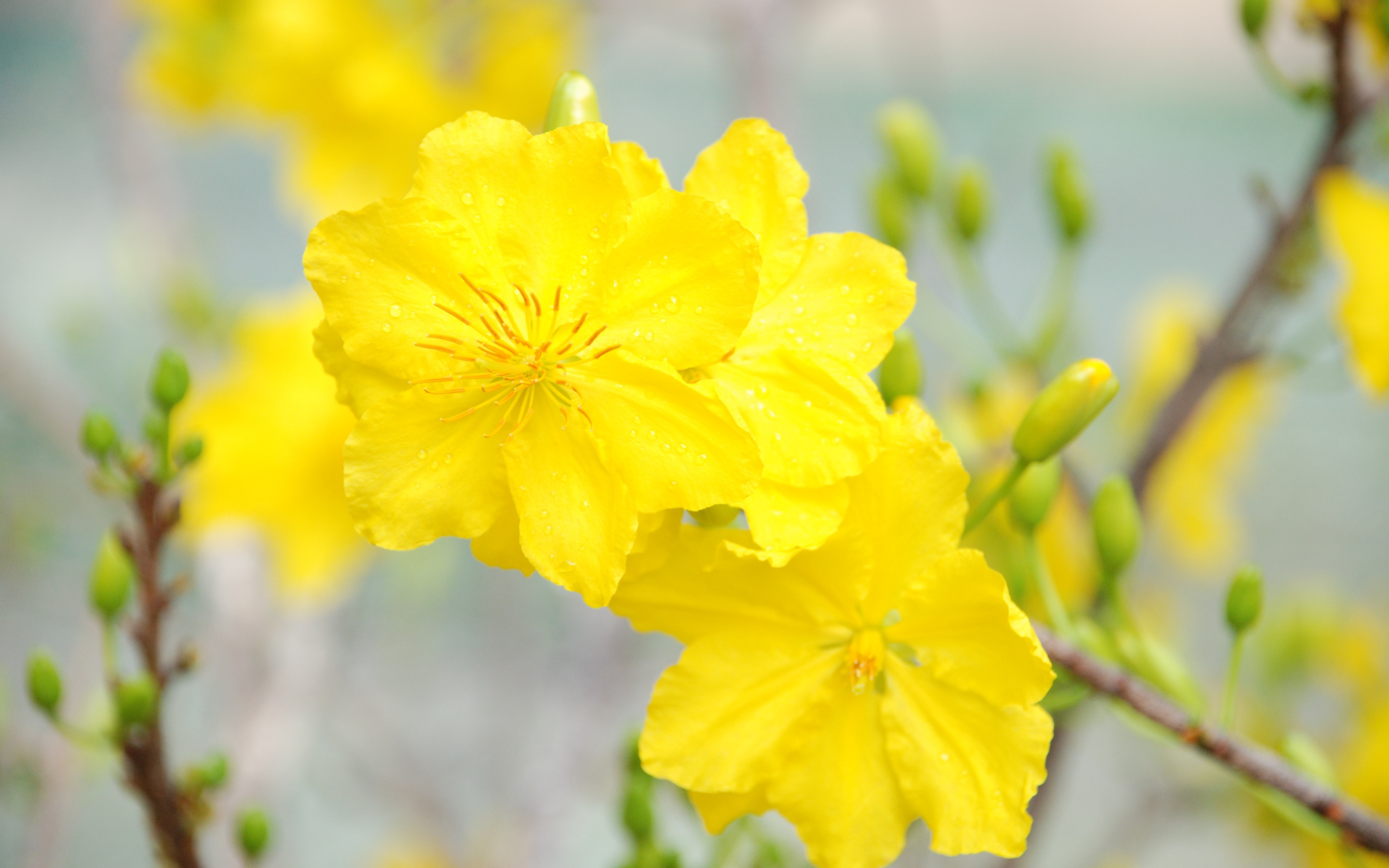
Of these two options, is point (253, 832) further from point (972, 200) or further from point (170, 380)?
point (972, 200)

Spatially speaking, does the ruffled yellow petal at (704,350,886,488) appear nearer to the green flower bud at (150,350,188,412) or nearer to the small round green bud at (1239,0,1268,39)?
the green flower bud at (150,350,188,412)

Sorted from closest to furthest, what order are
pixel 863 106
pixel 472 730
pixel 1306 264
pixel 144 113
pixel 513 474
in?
pixel 513 474 < pixel 1306 264 < pixel 144 113 < pixel 472 730 < pixel 863 106

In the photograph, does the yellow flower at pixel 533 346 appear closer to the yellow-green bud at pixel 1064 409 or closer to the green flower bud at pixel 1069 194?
the yellow-green bud at pixel 1064 409

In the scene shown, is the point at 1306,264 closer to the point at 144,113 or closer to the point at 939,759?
the point at 939,759

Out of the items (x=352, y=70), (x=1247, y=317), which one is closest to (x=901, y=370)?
(x=1247, y=317)

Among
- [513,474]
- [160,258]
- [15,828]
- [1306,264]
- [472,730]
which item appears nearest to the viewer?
[513,474]

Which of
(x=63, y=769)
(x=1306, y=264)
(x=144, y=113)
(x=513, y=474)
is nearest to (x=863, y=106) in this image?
(x=144, y=113)
